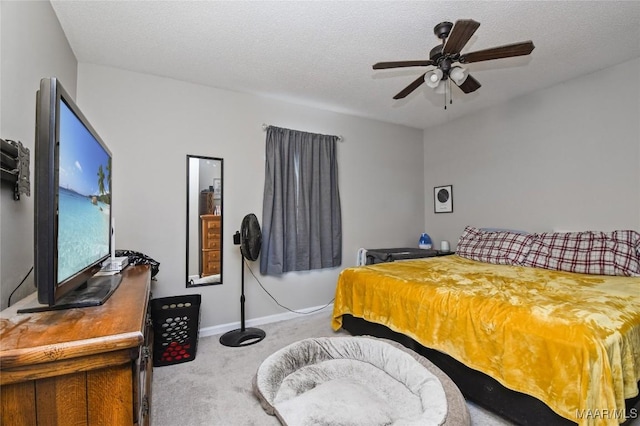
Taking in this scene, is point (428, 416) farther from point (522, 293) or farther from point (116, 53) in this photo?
point (116, 53)

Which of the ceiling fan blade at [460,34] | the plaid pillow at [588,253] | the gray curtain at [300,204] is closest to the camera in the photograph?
the ceiling fan blade at [460,34]

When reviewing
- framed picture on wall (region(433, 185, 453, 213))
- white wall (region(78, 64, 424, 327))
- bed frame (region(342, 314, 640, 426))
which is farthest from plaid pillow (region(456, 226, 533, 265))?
bed frame (region(342, 314, 640, 426))

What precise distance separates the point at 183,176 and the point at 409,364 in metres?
2.52

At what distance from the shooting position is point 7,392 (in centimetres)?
72

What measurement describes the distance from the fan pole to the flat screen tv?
144cm

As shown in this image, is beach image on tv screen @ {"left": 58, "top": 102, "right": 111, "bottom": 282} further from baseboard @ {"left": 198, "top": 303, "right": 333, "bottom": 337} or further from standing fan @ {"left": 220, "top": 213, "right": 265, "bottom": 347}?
baseboard @ {"left": 198, "top": 303, "right": 333, "bottom": 337}

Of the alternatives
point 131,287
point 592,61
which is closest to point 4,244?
point 131,287

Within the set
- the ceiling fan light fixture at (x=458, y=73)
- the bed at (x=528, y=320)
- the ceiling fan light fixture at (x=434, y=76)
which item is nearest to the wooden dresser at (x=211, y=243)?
the bed at (x=528, y=320)

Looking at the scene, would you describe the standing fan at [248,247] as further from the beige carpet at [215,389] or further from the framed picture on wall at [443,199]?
the framed picture on wall at [443,199]

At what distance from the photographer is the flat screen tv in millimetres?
836

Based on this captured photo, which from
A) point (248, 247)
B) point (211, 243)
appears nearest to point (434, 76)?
point (248, 247)

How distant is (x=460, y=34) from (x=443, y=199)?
117 inches

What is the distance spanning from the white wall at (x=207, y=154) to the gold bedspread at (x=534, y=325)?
1392mm

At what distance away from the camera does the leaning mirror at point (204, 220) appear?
9.61 feet
